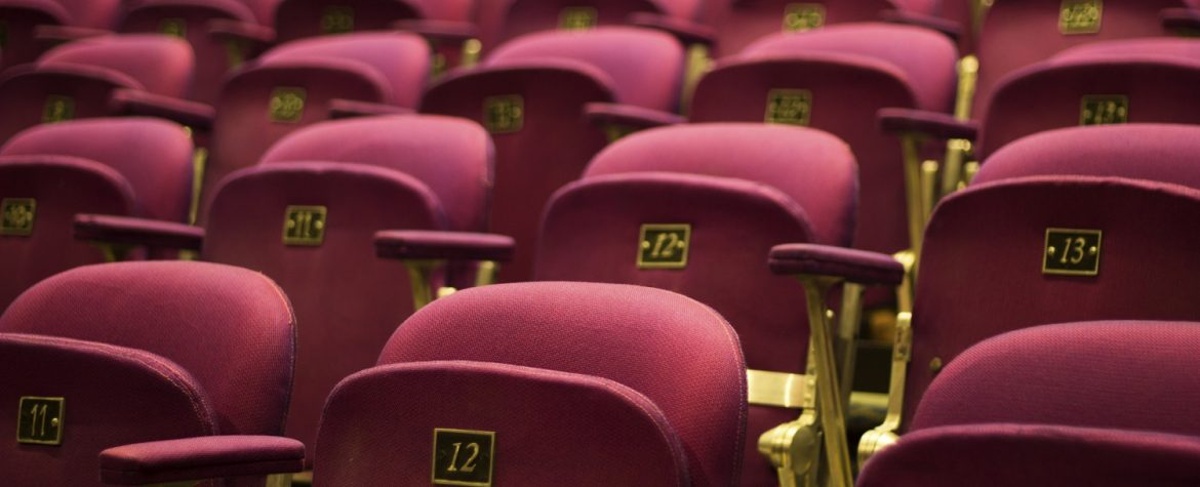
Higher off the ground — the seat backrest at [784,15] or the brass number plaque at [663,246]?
the seat backrest at [784,15]

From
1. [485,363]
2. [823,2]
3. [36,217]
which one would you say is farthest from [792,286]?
[823,2]

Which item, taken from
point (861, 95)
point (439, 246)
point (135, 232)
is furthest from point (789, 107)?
point (135, 232)

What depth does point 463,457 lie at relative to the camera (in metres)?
0.51

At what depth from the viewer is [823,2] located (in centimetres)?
124

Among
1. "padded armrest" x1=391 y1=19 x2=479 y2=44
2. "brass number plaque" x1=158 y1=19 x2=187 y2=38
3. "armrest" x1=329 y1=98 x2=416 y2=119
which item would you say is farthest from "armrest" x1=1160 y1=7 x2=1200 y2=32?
"brass number plaque" x1=158 y1=19 x2=187 y2=38

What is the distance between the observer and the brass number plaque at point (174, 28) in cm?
150

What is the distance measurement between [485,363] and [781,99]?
459 mm

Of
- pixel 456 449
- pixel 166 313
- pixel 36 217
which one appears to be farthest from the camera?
pixel 36 217

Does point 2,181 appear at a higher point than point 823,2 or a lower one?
lower

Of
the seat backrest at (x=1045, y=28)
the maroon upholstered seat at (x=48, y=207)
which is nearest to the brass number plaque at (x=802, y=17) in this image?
the seat backrest at (x=1045, y=28)

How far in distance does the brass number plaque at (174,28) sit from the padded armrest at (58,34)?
0.09m

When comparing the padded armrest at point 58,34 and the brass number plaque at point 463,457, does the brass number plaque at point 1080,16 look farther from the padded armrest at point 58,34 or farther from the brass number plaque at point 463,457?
the padded armrest at point 58,34

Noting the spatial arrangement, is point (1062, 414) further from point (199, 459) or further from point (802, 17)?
point (802, 17)

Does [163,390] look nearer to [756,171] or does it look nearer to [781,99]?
[756,171]
